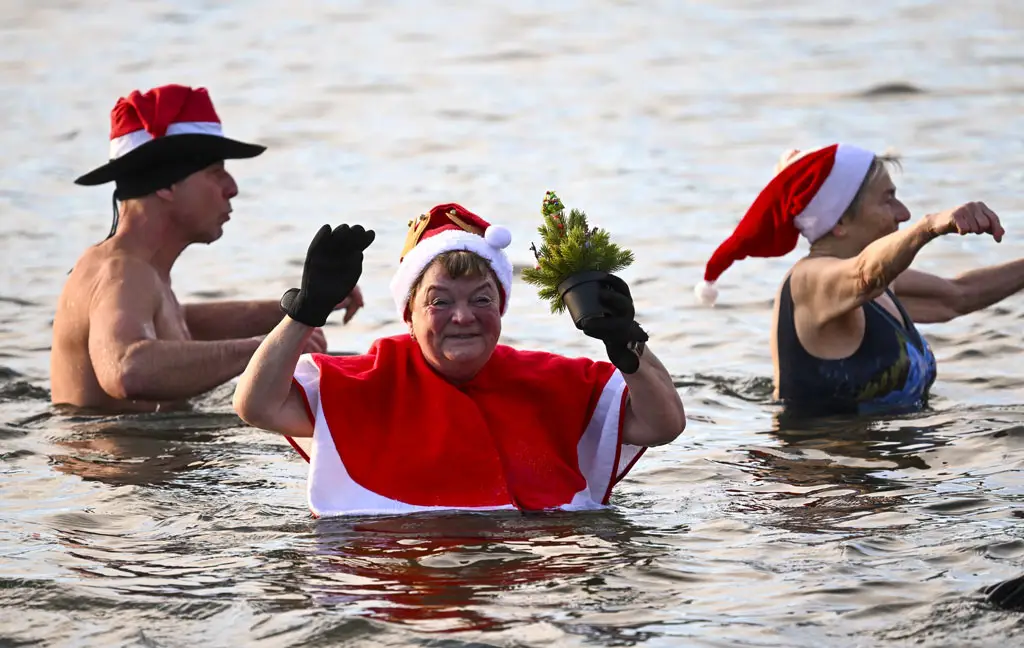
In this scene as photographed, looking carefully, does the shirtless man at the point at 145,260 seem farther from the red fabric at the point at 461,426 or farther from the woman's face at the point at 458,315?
the woman's face at the point at 458,315

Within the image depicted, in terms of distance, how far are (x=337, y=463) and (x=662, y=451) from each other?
7.44 ft

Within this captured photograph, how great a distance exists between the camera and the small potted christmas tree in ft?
19.1

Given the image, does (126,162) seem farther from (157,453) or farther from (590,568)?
(590,568)

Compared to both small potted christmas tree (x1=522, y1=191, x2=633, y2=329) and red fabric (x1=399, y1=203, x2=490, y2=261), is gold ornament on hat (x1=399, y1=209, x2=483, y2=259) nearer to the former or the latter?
red fabric (x1=399, y1=203, x2=490, y2=261)

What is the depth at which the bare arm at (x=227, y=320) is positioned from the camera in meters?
9.36

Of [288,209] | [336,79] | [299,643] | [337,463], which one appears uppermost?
[336,79]

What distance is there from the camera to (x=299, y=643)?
5301 mm

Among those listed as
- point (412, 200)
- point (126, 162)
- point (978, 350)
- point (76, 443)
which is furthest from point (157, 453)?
point (412, 200)

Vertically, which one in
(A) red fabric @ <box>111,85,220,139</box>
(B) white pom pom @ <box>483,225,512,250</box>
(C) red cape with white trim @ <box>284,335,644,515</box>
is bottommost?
(C) red cape with white trim @ <box>284,335,644,515</box>

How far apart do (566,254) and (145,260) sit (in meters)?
3.55

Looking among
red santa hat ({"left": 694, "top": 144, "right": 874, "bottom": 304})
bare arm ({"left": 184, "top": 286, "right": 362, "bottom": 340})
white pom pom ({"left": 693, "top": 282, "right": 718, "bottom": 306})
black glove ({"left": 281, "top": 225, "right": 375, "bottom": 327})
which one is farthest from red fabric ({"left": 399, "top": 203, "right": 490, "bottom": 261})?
bare arm ({"left": 184, "top": 286, "right": 362, "bottom": 340})

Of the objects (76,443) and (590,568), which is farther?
(76,443)

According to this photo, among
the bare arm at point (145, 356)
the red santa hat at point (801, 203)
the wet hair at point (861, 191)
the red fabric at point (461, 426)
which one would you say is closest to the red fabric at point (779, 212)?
the red santa hat at point (801, 203)

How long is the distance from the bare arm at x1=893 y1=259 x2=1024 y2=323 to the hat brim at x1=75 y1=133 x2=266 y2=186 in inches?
129
